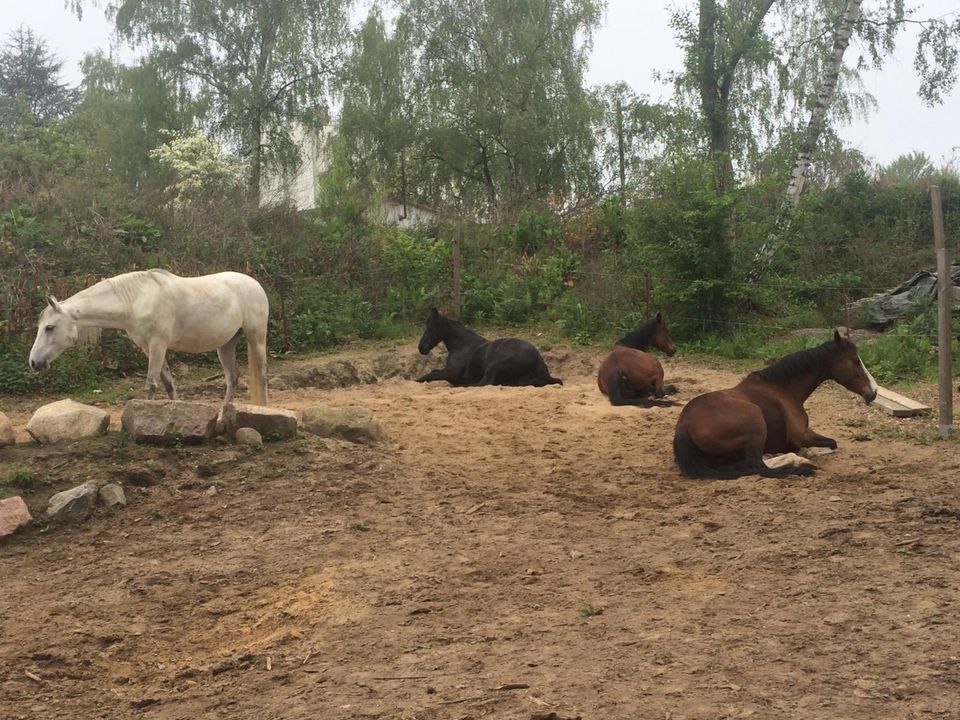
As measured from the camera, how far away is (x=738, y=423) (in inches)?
267

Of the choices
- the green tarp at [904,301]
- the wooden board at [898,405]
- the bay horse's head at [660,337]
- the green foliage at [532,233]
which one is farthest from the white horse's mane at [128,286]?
the green foliage at [532,233]

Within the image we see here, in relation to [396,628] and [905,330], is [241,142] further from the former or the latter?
[396,628]

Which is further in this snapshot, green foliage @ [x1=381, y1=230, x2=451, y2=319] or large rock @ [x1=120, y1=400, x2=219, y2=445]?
green foliage @ [x1=381, y1=230, x2=451, y2=319]

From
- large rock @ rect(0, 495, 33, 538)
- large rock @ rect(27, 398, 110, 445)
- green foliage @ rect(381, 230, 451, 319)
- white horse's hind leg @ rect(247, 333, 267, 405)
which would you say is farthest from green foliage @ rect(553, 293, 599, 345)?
large rock @ rect(0, 495, 33, 538)

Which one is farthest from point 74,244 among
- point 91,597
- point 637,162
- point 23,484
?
point 637,162

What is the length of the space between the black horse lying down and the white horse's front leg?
4495 millimetres

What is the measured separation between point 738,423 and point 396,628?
345 centimetres

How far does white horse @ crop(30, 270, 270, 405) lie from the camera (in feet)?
27.0

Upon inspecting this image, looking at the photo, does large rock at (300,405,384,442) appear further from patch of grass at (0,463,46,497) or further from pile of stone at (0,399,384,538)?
patch of grass at (0,463,46,497)

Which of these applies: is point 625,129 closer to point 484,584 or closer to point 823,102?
point 823,102

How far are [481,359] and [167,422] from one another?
5.75 meters

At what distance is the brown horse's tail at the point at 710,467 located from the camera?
264 inches

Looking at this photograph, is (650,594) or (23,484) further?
(23,484)

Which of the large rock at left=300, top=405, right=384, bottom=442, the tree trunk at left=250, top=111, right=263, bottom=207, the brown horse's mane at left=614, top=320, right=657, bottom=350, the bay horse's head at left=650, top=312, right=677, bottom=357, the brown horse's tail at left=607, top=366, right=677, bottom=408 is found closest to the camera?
the large rock at left=300, top=405, right=384, bottom=442
